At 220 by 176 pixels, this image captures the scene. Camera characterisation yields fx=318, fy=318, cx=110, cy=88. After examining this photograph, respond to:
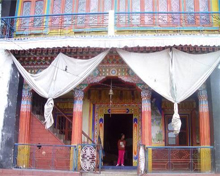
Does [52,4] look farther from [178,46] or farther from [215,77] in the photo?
[215,77]

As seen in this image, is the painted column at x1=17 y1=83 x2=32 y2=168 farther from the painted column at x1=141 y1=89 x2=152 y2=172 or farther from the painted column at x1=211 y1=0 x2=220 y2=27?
the painted column at x1=211 y1=0 x2=220 y2=27

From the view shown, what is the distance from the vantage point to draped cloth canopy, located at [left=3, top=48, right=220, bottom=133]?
31.0 ft

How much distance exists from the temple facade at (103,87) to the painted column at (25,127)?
0.03 metres

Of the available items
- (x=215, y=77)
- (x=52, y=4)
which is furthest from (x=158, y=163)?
(x=52, y=4)

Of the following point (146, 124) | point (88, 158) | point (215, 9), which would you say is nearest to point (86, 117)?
point (146, 124)

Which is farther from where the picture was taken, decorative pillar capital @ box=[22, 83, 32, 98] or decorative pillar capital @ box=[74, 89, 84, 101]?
decorative pillar capital @ box=[22, 83, 32, 98]

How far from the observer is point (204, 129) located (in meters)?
10.1

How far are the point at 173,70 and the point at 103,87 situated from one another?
159 inches

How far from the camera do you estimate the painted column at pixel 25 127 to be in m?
10.6

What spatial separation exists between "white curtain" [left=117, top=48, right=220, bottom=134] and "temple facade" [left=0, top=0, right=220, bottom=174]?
0.35m

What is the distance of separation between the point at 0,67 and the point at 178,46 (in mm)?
5748

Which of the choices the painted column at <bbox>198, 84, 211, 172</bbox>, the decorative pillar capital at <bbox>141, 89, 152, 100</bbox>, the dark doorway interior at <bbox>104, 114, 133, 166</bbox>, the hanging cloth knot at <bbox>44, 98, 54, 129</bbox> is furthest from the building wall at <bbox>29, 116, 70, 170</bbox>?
the dark doorway interior at <bbox>104, 114, 133, 166</bbox>

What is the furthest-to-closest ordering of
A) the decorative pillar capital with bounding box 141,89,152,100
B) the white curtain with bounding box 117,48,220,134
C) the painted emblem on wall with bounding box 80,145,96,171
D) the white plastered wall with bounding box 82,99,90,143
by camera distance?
the white plastered wall with bounding box 82,99,90,143 → the decorative pillar capital with bounding box 141,89,152,100 → the painted emblem on wall with bounding box 80,145,96,171 → the white curtain with bounding box 117,48,220,134

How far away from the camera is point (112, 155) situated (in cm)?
1598
